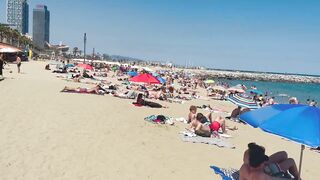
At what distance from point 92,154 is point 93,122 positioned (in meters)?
3.23

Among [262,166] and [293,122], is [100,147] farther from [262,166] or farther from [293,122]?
[293,122]

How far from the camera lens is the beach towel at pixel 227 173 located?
7.09 metres

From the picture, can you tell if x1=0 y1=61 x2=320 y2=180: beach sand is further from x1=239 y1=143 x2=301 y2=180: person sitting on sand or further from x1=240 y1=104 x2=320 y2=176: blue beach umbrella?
x1=240 y1=104 x2=320 y2=176: blue beach umbrella

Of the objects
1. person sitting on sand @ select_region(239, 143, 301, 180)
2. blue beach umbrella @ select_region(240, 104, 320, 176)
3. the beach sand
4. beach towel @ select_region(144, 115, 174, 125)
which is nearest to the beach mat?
the beach sand

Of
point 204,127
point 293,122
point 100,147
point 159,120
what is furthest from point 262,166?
point 159,120

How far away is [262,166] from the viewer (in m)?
5.74

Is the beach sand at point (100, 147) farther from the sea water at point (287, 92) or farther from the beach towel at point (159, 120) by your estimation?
the sea water at point (287, 92)

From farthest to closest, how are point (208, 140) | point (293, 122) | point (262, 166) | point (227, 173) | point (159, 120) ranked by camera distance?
point (159, 120), point (208, 140), point (227, 173), point (262, 166), point (293, 122)

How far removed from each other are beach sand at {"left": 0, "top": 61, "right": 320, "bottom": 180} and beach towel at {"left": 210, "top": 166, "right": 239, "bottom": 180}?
0.17m

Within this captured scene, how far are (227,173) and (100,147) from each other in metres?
3.00

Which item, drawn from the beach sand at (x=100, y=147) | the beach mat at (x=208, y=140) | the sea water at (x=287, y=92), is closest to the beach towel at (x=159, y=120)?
the beach sand at (x=100, y=147)

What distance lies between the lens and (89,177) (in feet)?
21.6

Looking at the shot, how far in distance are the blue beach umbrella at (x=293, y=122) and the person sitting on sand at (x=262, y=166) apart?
19.8 inches

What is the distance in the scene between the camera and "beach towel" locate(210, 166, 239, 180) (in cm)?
709
